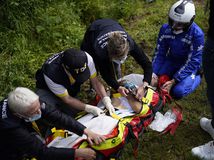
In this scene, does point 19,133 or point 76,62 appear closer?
point 19,133

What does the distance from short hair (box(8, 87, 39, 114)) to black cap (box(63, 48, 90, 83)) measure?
67cm

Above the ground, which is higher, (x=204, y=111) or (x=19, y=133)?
(x=19, y=133)

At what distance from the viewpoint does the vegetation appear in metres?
4.26

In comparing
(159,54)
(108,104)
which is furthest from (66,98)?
(159,54)

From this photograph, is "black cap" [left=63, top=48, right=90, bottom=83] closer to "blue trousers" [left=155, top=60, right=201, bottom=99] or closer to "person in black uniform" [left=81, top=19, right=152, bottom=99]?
"person in black uniform" [left=81, top=19, right=152, bottom=99]

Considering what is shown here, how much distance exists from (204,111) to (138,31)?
233 centimetres

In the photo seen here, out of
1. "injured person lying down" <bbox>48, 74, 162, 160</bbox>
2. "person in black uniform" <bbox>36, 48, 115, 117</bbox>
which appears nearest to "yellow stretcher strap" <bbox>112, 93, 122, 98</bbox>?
"injured person lying down" <bbox>48, 74, 162, 160</bbox>

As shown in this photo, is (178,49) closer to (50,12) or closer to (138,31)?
(138,31)

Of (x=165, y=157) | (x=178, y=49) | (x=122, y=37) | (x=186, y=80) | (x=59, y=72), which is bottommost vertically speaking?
(x=165, y=157)

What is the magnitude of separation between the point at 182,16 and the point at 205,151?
1.69 meters

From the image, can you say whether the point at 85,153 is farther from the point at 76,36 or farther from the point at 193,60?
the point at 76,36

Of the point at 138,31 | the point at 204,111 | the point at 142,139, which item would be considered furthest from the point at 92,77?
the point at 138,31

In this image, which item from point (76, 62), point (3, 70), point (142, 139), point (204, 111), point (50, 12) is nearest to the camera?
point (76, 62)

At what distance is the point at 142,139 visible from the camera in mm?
4277
